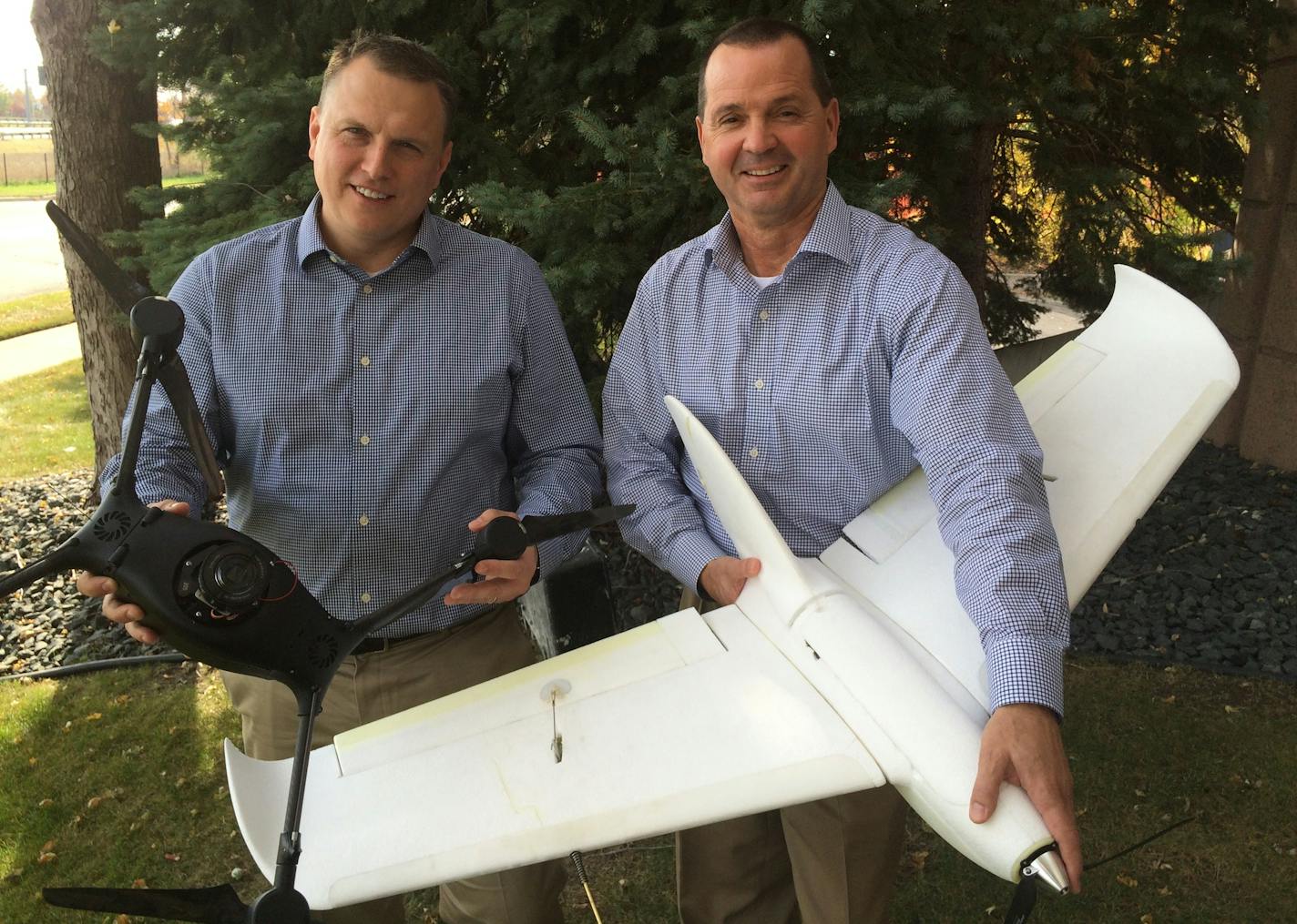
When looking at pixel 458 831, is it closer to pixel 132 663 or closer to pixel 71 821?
pixel 71 821

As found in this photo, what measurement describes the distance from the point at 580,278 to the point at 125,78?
3.47 metres

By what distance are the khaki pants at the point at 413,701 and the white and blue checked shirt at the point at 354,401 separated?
3.1 inches

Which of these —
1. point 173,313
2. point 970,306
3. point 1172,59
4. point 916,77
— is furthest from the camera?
point 1172,59

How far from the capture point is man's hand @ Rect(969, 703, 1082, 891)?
1.58 meters

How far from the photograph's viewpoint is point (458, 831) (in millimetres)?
1670

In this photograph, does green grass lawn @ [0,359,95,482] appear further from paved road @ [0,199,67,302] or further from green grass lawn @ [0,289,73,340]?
green grass lawn @ [0,289,73,340]

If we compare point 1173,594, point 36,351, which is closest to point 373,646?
point 1173,594

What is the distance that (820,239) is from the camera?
223 cm

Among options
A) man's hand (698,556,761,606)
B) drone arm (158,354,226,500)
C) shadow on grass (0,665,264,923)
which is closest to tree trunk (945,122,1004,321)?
man's hand (698,556,761,606)

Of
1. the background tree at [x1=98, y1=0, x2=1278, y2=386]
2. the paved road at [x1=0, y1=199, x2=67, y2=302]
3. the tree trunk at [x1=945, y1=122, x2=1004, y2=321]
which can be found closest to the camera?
the background tree at [x1=98, y1=0, x2=1278, y2=386]

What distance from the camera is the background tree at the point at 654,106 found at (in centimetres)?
352

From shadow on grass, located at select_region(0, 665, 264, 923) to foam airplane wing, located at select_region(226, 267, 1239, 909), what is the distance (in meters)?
2.11

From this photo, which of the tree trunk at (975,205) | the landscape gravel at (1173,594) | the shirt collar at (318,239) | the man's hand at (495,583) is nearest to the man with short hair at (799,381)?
the man's hand at (495,583)

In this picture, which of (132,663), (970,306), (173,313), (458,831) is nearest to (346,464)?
(173,313)
